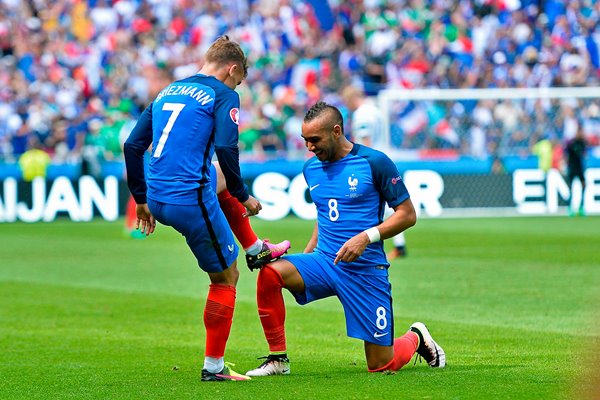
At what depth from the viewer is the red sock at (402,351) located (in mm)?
7871

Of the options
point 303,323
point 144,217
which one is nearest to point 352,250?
point 144,217

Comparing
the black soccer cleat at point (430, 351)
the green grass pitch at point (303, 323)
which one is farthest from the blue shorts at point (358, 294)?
A: the black soccer cleat at point (430, 351)

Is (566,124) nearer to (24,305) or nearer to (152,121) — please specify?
(24,305)

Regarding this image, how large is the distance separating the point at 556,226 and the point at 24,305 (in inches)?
500

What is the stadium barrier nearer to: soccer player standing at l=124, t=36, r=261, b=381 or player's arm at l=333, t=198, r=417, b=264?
player's arm at l=333, t=198, r=417, b=264

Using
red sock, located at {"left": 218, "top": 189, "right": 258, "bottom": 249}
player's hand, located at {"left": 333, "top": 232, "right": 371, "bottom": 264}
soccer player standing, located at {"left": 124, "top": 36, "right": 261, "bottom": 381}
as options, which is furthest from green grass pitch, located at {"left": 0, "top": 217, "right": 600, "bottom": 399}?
red sock, located at {"left": 218, "top": 189, "right": 258, "bottom": 249}

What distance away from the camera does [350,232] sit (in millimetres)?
7941

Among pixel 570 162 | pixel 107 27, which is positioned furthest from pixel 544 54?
pixel 107 27

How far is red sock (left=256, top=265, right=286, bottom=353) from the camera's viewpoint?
777 cm

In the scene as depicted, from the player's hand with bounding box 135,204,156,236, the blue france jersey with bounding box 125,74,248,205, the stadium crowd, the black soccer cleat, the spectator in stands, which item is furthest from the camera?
the stadium crowd

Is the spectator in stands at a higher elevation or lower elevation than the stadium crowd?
lower

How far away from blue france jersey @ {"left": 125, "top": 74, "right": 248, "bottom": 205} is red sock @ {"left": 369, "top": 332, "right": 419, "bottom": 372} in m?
1.54

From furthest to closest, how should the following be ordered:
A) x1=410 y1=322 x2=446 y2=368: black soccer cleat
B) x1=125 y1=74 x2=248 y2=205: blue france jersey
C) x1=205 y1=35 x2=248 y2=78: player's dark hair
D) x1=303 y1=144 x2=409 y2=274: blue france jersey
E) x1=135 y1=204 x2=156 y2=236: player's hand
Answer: x1=410 y1=322 x2=446 y2=368: black soccer cleat < x1=303 y1=144 x2=409 y2=274: blue france jersey < x1=135 y1=204 x2=156 y2=236: player's hand < x1=205 y1=35 x2=248 y2=78: player's dark hair < x1=125 y1=74 x2=248 y2=205: blue france jersey

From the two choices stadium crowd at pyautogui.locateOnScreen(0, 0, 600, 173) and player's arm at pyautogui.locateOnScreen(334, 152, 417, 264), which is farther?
stadium crowd at pyautogui.locateOnScreen(0, 0, 600, 173)
